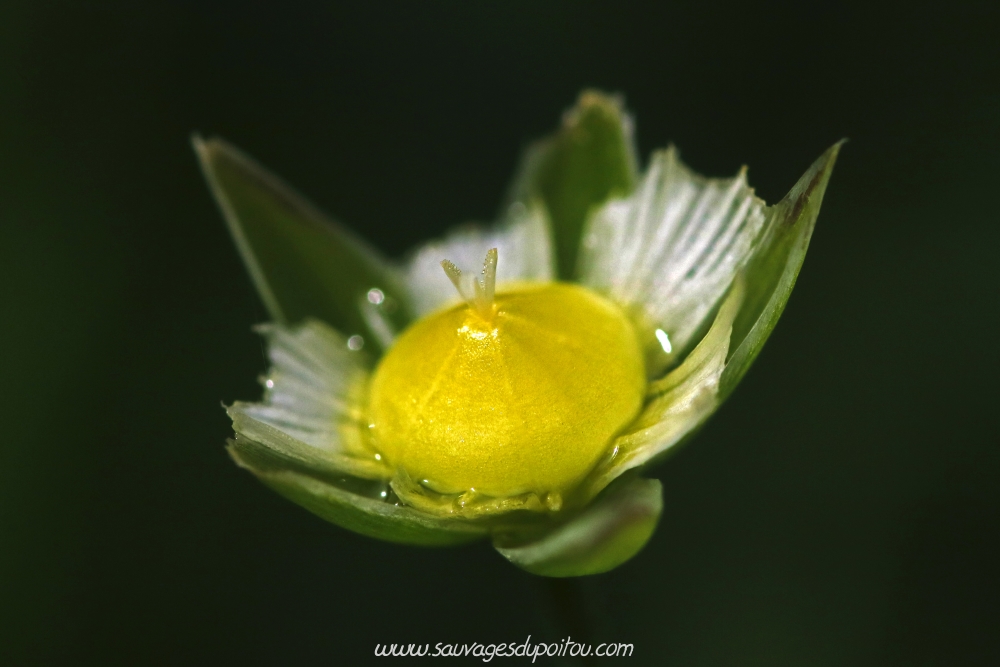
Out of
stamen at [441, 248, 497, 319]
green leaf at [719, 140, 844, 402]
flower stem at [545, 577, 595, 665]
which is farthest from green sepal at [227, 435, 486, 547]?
green leaf at [719, 140, 844, 402]

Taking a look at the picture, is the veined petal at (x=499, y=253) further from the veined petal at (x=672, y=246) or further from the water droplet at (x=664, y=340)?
the water droplet at (x=664, y=340)

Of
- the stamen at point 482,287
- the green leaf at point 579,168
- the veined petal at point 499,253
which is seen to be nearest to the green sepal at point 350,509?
the stamen at point 482,287

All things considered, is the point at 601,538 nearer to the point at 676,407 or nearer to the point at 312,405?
the point at 676,407

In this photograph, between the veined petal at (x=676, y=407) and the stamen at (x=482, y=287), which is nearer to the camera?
the veined petal at (x=676, y=407)

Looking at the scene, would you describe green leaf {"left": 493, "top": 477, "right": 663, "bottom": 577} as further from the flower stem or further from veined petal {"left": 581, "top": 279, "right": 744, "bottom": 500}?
the flower stem

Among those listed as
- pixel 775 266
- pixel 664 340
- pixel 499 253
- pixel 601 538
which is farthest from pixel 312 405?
pixel 775 266

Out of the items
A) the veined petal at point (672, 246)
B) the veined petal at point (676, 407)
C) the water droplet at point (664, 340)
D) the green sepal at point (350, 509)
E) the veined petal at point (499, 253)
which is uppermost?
the veined petal at point (499, 253)

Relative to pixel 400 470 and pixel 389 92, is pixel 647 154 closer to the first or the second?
pixel 389 92
